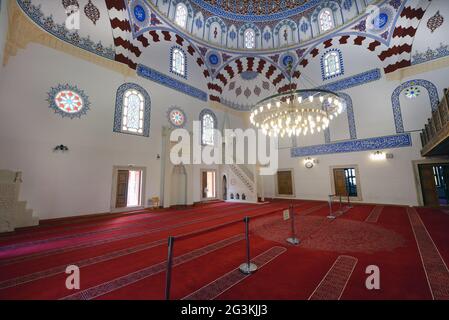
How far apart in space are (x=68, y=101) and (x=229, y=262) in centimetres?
568

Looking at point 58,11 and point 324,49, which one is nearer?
point 58,11

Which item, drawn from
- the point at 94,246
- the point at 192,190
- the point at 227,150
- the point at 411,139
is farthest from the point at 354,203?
the point at 94,246

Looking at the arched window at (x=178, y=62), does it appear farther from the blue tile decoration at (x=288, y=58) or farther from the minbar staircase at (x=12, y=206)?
the minbar staircase at (x=12, y=206)

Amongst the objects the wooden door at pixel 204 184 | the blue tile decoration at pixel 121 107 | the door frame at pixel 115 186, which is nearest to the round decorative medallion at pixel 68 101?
the blue tile decoration at pixel 121 107

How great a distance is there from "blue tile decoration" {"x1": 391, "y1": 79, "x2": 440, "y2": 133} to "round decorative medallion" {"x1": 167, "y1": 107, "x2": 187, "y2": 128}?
7.95 m

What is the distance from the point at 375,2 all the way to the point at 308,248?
30.8 ft

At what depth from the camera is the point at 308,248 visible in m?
2.73

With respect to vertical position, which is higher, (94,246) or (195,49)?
(195,49)

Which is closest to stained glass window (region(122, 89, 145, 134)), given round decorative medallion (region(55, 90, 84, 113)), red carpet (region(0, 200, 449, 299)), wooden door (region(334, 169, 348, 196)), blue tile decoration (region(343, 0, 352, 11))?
round decorative medallion (region(55, 90, 84, 113))

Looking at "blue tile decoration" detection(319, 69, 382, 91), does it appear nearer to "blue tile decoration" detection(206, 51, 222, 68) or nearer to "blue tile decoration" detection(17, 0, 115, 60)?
"blue tile decoration" detection(206, 51, 222, 68)

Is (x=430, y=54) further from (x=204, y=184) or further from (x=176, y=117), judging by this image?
(x=204, y=184)

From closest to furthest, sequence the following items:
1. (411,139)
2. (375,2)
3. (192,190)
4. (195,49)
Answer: (411,139)
(375,2)
(192,190)
(195,49)

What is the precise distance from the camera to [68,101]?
4.91 metres
